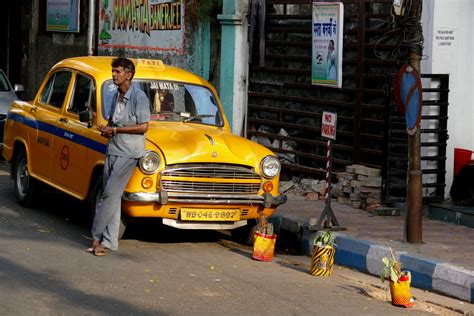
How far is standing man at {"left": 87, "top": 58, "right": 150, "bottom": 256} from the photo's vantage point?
1041 centimetres

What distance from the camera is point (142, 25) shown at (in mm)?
21797

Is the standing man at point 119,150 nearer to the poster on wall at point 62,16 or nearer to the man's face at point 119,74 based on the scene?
the man's face at point 119,74

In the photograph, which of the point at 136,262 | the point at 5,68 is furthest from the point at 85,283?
the point at 5,68

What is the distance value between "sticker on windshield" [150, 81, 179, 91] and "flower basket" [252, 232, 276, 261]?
7.44ft

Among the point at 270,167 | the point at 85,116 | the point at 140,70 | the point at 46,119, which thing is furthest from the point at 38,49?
the point at 270,167

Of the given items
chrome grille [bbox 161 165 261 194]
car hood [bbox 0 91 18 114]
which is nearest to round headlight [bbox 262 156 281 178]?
chrome grille [bbox 161 165 261 194]

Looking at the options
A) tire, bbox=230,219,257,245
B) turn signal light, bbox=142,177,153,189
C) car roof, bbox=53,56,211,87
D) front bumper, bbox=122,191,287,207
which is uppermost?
car roof, bbox=53,56,211,87

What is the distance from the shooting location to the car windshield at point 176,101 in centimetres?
1188

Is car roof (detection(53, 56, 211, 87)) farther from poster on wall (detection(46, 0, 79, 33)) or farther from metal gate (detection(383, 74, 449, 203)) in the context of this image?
poster on wall (detection(46, 0, 79, 33))

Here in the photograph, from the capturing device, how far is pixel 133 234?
39.6 feet

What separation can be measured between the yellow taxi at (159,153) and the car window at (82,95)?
0.05ft

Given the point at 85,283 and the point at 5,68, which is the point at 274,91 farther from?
the point at 5,68

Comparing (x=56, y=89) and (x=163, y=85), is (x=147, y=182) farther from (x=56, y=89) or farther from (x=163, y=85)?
(x=56, y=89)

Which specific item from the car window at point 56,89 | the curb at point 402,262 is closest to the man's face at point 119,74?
the car window at point 56,89
